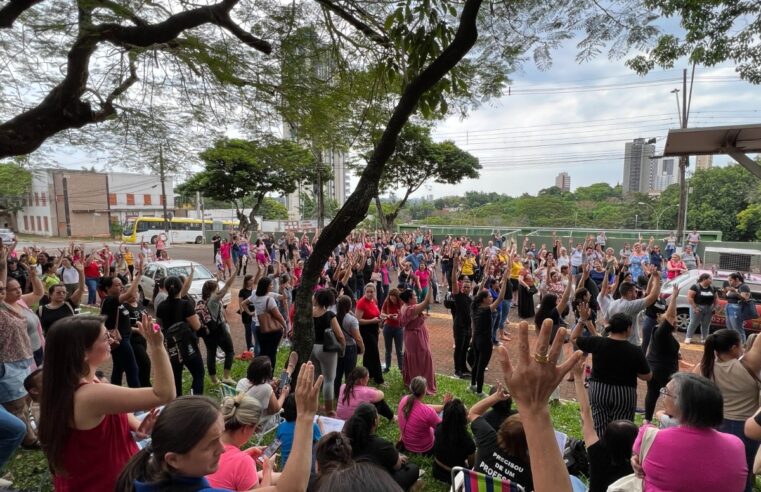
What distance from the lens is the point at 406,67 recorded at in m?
3.97

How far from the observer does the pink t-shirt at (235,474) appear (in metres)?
2.13

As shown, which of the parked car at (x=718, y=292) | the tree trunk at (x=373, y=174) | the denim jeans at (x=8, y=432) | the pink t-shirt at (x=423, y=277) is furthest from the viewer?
the pink t-shirt at (x=423, y=277)

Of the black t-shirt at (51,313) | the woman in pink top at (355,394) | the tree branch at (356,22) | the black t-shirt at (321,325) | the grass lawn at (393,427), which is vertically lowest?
the grass lawn at (393,427)

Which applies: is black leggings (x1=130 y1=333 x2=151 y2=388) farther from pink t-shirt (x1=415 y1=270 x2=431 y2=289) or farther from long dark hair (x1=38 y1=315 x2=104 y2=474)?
pink t-shirt (x1=415 y1=270 x2=431 y2=289)

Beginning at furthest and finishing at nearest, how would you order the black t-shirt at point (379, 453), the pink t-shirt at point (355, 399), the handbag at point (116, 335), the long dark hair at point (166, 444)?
1. the handbag at point (116, 335)
2. the pink t-shirt at point (355, 399)
3. the black t-shirt at point (379, 453)
4. the long dark hair at point (166, 444)

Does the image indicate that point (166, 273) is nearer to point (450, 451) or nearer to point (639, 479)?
point (450, 451)

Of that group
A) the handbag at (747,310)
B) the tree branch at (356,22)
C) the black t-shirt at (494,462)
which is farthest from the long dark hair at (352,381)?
the handbag at (747,310)

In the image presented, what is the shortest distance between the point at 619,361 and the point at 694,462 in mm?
1819

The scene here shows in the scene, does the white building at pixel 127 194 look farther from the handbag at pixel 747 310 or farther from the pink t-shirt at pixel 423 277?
the handbag at pixel 747 310

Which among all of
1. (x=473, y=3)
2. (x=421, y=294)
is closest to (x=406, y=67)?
(x=473, y=3)

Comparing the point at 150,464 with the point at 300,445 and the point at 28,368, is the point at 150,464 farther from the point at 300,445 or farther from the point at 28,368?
the point at 28,368

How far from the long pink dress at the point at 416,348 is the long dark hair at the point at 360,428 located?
2.78m

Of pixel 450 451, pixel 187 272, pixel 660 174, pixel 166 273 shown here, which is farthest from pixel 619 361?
pixel 660 174

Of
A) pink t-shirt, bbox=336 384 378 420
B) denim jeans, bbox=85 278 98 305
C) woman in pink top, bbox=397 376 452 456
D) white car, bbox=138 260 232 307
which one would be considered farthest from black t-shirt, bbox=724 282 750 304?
denim jeans, bbox=85 278 98 305
